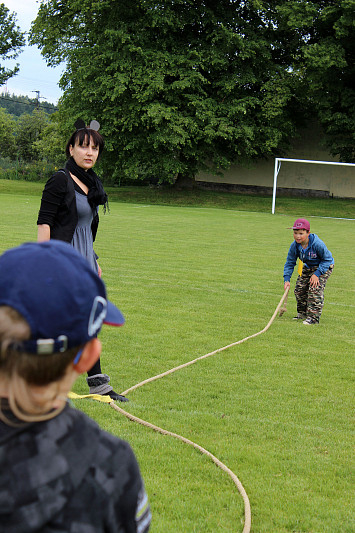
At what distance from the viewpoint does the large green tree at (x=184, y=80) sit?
3447 cm

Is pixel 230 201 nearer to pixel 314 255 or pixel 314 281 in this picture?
pixel 314 255

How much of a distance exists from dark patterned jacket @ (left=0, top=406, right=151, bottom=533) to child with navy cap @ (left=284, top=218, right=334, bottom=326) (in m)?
7.17

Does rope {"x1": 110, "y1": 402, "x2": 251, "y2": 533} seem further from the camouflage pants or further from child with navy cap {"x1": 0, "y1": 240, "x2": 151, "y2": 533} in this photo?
the camouflage pants

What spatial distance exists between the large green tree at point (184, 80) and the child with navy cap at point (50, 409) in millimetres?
32842

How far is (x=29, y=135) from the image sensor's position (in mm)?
75188

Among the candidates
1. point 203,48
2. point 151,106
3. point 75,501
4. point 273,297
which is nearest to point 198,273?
point 273,297

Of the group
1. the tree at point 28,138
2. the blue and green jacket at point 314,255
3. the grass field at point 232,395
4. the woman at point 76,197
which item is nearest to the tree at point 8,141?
the tree at point 28,138

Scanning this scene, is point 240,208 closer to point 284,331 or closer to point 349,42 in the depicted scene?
point 349,42

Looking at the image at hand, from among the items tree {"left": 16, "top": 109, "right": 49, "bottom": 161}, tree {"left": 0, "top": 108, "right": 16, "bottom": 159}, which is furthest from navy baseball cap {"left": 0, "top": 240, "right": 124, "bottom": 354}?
tree {"left": 16, "top": 109, "right": 49, "bottom": 161}

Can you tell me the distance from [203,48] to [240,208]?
31.7 ft

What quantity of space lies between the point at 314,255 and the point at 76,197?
15.5 ft

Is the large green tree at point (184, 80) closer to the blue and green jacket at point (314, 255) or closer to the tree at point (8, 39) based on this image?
the tree at point (8, 39)

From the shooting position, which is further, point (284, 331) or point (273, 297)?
point (273, 297)

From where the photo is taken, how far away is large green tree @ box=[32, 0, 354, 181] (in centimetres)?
3447
